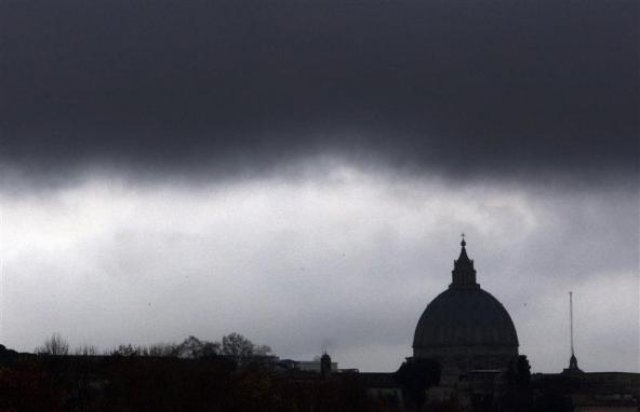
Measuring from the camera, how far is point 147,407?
10962cm

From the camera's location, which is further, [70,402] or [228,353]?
[228,353]

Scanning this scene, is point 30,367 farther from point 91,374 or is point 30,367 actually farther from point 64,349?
point 64,349


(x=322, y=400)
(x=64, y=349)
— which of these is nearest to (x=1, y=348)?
(x=64, y=349)

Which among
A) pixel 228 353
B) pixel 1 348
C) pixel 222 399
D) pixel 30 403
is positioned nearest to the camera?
pixel 30 403

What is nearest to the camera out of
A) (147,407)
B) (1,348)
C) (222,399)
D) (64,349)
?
(147,407)

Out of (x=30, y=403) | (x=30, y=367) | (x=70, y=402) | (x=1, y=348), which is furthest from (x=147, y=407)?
(x=1, y=348)

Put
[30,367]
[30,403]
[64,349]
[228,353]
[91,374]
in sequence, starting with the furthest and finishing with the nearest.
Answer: [228,353] < [64,349] < [91,374] < [30,367] < [30,403]

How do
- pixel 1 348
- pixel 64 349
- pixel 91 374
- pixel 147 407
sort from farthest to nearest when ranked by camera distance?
pixel 1 348, pixel 64 349, pixel 91 374, pixel 147 407

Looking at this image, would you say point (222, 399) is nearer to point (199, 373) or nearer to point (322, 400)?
point (199, 373)

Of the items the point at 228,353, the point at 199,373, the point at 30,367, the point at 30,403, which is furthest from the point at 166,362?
the point at 228,353

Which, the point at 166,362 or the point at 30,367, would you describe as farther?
the point at 166,362

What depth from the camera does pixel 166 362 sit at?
404 ft

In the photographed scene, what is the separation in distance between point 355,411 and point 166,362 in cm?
1363

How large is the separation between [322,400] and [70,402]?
23634mm
